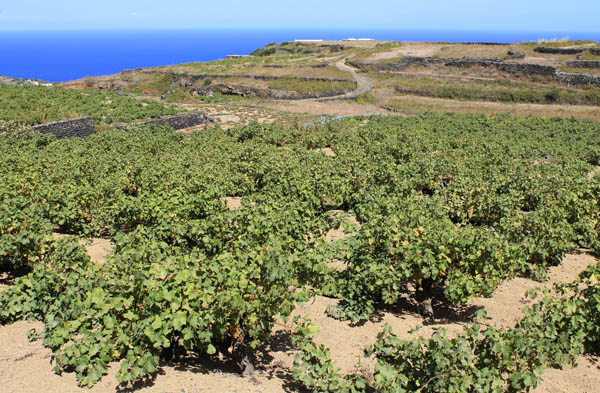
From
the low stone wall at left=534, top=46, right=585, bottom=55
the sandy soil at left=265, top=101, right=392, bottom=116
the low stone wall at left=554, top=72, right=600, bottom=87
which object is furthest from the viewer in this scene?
the low stone wall at left=534, top=46, right=585, bottom=55

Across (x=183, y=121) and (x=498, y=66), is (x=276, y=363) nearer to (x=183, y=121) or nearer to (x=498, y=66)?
(x=183, y=121)

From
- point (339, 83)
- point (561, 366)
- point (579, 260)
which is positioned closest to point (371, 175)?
point (579, 260)

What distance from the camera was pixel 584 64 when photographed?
172ft

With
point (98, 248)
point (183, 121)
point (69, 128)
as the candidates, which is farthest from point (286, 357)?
point (183, 121)

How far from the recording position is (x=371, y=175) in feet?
51.7

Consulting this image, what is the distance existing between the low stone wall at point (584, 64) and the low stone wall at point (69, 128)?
51.3 m

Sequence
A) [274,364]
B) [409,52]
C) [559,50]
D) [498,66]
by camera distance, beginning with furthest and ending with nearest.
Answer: [409,52] < [559,50] < [498,66] < [274,364]

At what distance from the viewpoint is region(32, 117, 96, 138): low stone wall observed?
27375 mm

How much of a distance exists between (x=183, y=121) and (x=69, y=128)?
7.38 metres

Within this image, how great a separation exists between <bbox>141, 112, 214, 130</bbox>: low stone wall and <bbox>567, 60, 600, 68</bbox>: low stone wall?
43.0 metres

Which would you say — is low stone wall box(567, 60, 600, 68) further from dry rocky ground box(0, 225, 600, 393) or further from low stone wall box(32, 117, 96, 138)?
dry rocky ground box(0, 225, 600, 393)

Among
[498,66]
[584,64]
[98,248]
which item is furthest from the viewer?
[498,66]

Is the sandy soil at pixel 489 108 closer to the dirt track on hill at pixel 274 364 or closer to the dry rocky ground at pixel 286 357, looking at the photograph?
the dry rocky ground at pixel 286 357

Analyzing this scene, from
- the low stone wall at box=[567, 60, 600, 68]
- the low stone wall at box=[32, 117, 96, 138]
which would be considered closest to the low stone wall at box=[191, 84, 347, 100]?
the low stone wall at box=[567, 60, 600, 68]
